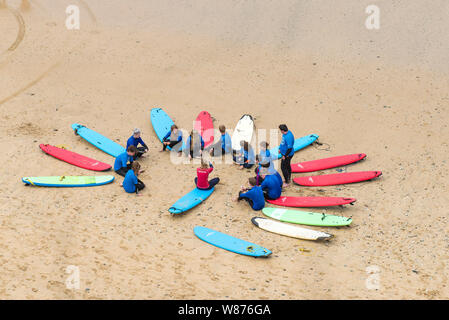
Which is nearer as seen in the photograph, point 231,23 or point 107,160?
point 107,160

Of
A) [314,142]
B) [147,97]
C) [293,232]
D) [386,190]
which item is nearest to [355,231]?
[293,232]

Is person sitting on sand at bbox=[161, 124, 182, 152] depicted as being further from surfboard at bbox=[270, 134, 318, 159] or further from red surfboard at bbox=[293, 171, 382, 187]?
red surfboard at bbox=[293, 171, 382, 187]

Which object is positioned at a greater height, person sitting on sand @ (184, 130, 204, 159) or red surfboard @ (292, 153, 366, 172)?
person sitting on sand @ (184, 130, 204, 159)

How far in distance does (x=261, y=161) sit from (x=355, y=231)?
2.85 metres

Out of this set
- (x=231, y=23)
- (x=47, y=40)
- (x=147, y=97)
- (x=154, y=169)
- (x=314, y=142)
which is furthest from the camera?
(x=231, y=23)

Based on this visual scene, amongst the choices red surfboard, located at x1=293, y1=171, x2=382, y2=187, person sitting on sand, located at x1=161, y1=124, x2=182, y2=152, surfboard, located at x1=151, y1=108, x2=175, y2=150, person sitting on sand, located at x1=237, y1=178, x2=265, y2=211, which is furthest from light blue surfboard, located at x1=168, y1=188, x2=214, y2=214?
→ surfboard, located at x1=151, y1=108, x2=175, y2=150

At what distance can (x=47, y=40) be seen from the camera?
19688mm

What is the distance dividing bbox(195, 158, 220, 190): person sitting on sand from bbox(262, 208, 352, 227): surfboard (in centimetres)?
164

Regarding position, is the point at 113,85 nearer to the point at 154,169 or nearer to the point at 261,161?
the point at 154,169

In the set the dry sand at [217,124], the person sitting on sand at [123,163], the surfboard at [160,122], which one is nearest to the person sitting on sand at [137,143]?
the dry sand at [217,124]

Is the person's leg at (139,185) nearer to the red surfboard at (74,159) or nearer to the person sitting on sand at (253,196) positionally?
the red surfboard at (74,159)

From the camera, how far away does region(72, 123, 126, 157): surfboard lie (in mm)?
13416

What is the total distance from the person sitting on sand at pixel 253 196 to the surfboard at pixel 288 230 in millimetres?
450

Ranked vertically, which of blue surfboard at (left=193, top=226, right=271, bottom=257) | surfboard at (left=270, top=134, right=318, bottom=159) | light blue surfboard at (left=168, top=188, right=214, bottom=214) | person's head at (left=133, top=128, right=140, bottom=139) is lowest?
blue surfboard at (left=193, top=226, right=271, bottom=257)
